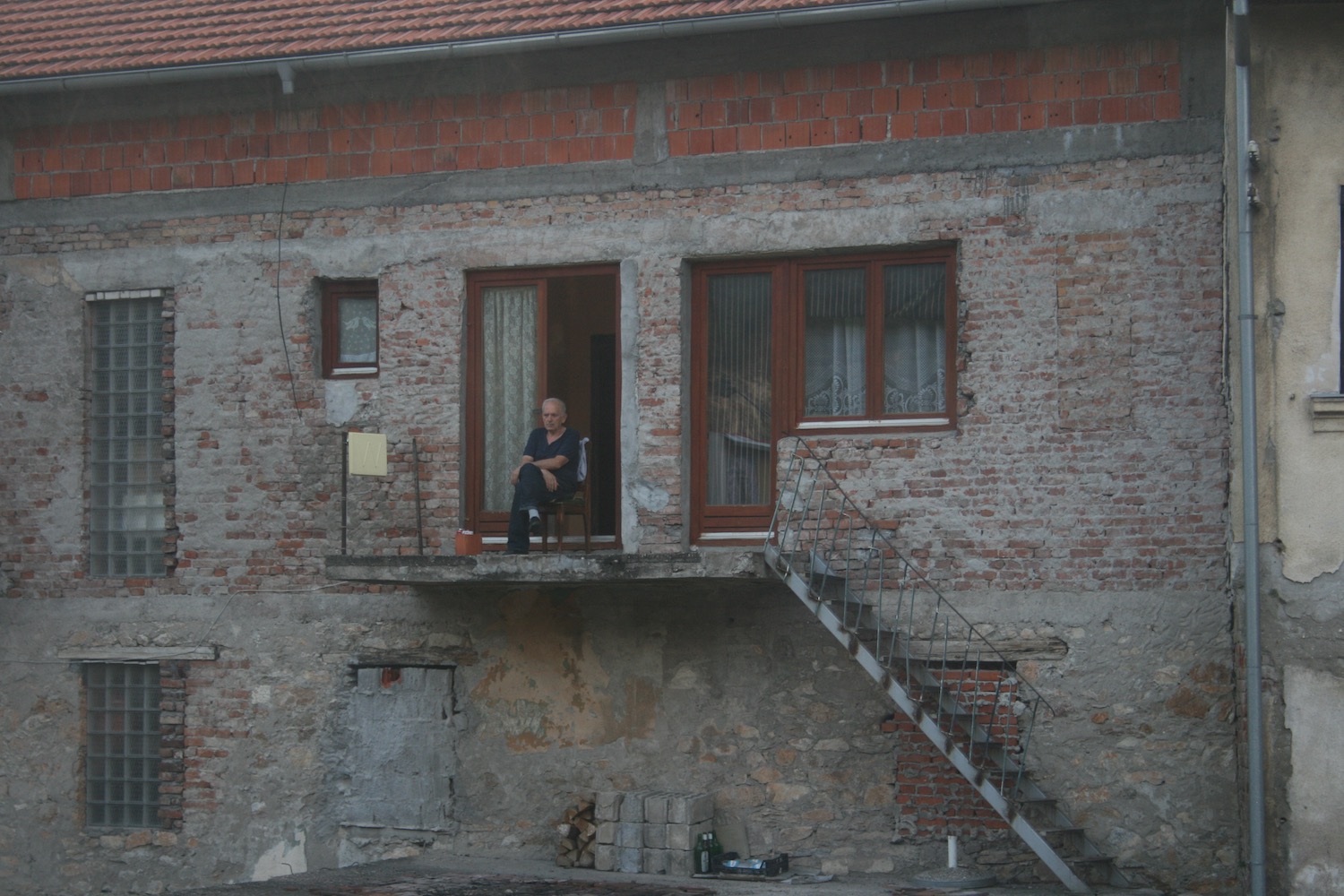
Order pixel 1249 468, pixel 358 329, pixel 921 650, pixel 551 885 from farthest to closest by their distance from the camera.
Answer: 1. pixel 358 329
2. pixel 921 650
3. pixel 551 885
4. pixel 1249 468

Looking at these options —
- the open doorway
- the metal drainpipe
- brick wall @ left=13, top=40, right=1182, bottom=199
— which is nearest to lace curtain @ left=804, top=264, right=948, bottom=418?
brick wall @ left=13, top=40, right=1182, bottom=199

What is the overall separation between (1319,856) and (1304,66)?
4.52 metres

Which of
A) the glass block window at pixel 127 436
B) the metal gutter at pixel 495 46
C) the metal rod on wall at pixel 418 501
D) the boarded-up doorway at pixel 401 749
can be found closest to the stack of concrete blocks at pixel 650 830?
the boarded-up doorway at pixel 401 749

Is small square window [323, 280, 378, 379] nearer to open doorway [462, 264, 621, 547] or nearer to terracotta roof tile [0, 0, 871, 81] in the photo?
open doorway [462, 264, 621, 547]

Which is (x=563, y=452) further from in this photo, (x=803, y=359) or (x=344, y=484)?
(x=803, y=359)

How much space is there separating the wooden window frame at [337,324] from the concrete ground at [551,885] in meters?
3.66

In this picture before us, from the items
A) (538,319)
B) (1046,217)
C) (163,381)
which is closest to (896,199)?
(1046,217)

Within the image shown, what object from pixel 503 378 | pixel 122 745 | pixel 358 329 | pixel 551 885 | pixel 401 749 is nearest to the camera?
pixel 551 885

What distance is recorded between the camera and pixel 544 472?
473 inches

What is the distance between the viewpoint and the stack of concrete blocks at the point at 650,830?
11648 mm

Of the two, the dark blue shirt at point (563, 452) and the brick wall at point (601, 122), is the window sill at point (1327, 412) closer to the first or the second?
the brick wall at point (601, 122)

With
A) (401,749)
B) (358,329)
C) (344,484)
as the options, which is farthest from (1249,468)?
(358,329)

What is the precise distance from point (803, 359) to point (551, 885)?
3.94 meters

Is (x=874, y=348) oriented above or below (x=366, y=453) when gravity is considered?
above
